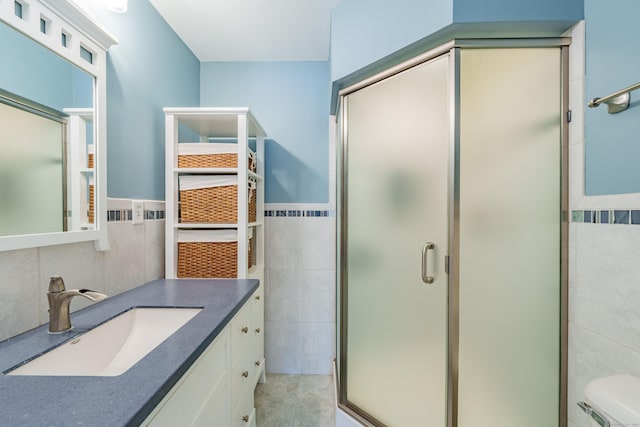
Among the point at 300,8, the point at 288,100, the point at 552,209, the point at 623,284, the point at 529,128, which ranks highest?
the point at 300,8

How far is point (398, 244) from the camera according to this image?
54.6 inches

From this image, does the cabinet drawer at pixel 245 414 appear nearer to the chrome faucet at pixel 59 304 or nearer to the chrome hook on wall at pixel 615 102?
the chrome faucet at pixel 59 304

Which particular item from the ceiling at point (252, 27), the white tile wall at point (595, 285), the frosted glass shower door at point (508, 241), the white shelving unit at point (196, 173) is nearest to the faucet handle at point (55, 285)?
the white shelving unit at point (196, 173)

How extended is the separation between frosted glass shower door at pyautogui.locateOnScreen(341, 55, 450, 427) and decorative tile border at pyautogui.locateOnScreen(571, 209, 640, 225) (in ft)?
1.63

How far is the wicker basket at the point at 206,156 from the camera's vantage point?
161cm

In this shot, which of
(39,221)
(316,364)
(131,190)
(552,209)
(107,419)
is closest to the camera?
(107,419)

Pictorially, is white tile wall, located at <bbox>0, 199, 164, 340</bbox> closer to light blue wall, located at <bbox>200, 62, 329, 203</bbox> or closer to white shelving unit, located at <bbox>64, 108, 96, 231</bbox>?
white shelving unit, located at <bbox>64, 108, 96, 231</bbox>

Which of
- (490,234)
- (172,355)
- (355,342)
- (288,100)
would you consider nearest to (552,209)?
(490,234)

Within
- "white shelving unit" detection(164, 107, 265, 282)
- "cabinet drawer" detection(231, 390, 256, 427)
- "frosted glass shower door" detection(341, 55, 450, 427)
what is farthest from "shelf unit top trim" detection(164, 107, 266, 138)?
"cabinet drawer" detection(231, 390, 256, 427)

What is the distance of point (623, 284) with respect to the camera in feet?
2.99

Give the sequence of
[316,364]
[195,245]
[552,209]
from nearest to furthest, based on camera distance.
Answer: [552,209] < [195,245] < [316,364]

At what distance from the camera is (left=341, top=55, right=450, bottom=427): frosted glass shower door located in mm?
1237

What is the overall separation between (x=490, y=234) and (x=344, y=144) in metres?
0.90

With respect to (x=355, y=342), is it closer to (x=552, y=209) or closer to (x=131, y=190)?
(x=552, y=209)
